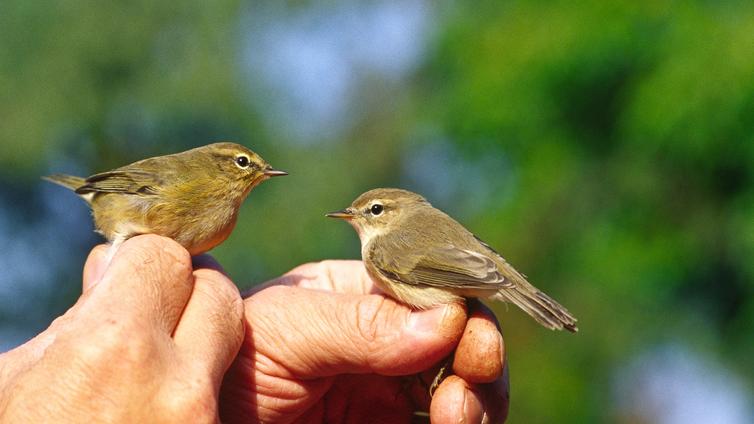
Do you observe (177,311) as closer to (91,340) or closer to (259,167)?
(91,340)

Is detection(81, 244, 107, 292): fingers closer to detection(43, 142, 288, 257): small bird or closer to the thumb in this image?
detection(43, 142, 288, 257): small bird

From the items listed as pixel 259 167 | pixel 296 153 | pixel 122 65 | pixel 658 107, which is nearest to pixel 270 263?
pixel 296 153

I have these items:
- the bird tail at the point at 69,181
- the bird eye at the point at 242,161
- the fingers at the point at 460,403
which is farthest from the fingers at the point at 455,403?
the bird tail at the point at 69,181

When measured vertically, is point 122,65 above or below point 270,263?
above

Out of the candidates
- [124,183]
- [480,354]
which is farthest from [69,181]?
[480,354]

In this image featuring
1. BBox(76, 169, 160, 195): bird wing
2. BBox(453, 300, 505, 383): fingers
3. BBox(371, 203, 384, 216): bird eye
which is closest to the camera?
BBox(453, 300, 505, 383): fingers

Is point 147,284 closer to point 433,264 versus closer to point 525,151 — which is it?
point 433,264

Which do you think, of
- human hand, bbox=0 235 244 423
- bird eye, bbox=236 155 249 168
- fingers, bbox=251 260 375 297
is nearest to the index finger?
fingers, bbox=251 260 375 297
